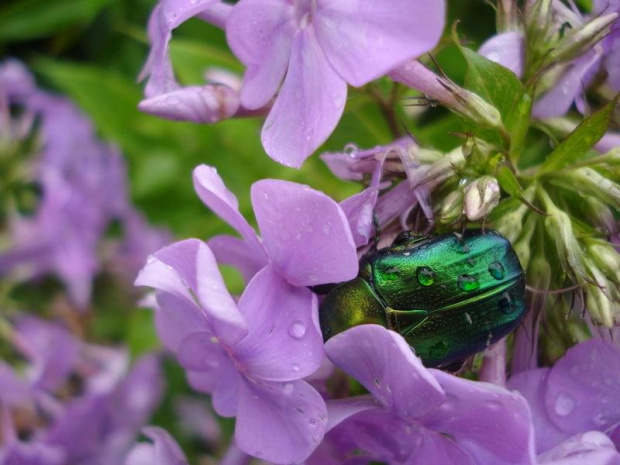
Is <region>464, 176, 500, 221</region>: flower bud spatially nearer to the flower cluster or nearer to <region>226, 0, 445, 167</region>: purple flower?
<region>226, 0, 445, 167</region>: purple flower

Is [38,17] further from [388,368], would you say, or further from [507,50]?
[388,368]

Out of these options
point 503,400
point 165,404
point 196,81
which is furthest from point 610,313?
point 165,404

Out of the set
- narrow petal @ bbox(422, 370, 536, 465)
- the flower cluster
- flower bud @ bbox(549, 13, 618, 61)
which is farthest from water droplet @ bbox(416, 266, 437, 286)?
the flower cluster

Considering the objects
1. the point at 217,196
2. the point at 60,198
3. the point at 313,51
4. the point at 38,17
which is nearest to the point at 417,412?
the point at 217,196

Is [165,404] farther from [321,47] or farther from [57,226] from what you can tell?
[321,47]

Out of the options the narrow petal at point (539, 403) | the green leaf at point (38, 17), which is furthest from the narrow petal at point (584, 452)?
the green leaf at point (38, 17)
